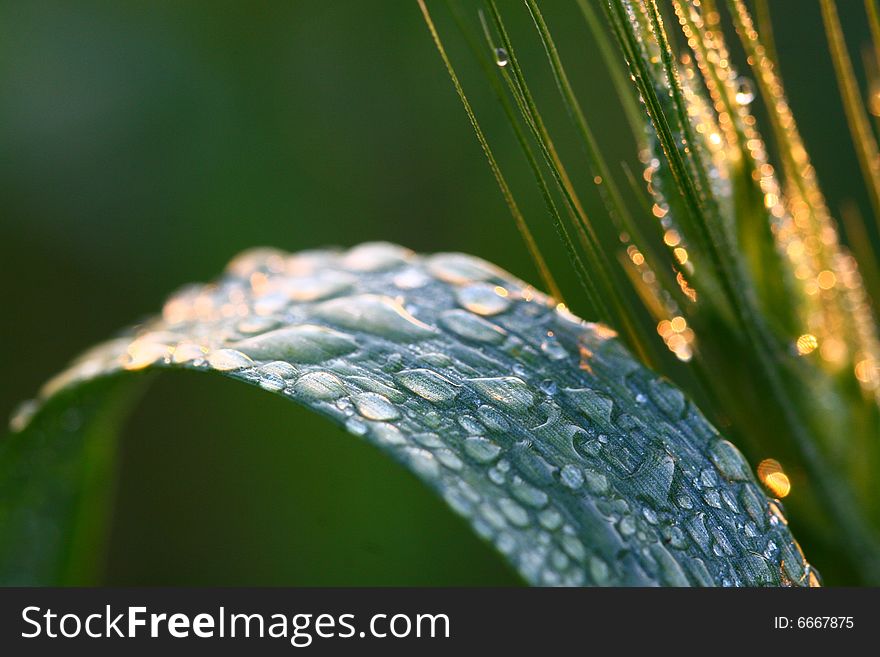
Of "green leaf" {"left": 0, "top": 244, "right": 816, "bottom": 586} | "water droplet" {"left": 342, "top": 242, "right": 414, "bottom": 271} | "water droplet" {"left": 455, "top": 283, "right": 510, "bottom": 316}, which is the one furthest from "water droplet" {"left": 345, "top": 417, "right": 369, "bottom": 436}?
"water droplet" {"left": 342, "top": 242, "right": 414, "bottom": 271}

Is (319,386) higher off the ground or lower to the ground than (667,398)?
higher

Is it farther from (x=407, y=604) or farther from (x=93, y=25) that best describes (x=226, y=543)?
(x=407, y=604)

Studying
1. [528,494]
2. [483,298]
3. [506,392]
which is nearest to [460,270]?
[483,298]

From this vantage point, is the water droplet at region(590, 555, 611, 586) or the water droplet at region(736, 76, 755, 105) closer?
the water droplet at region(590, 555, 611, 586)

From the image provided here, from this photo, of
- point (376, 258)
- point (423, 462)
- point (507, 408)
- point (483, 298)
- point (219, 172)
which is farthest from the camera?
point (219, 172)

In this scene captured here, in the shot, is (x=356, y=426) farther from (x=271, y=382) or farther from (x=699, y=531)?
(x=699, y=531)

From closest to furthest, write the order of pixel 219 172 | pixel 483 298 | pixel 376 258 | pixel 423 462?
pixel 423 462 < pixel 483 298 < pixel 376 258 < pixel 219 172

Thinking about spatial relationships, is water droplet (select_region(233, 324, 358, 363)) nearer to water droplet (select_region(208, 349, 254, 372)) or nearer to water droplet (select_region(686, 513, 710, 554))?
water droplet (select_region(208, 349, 254, 372))

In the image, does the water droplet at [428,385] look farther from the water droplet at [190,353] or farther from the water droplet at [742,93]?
the water droplet at [742,93]
